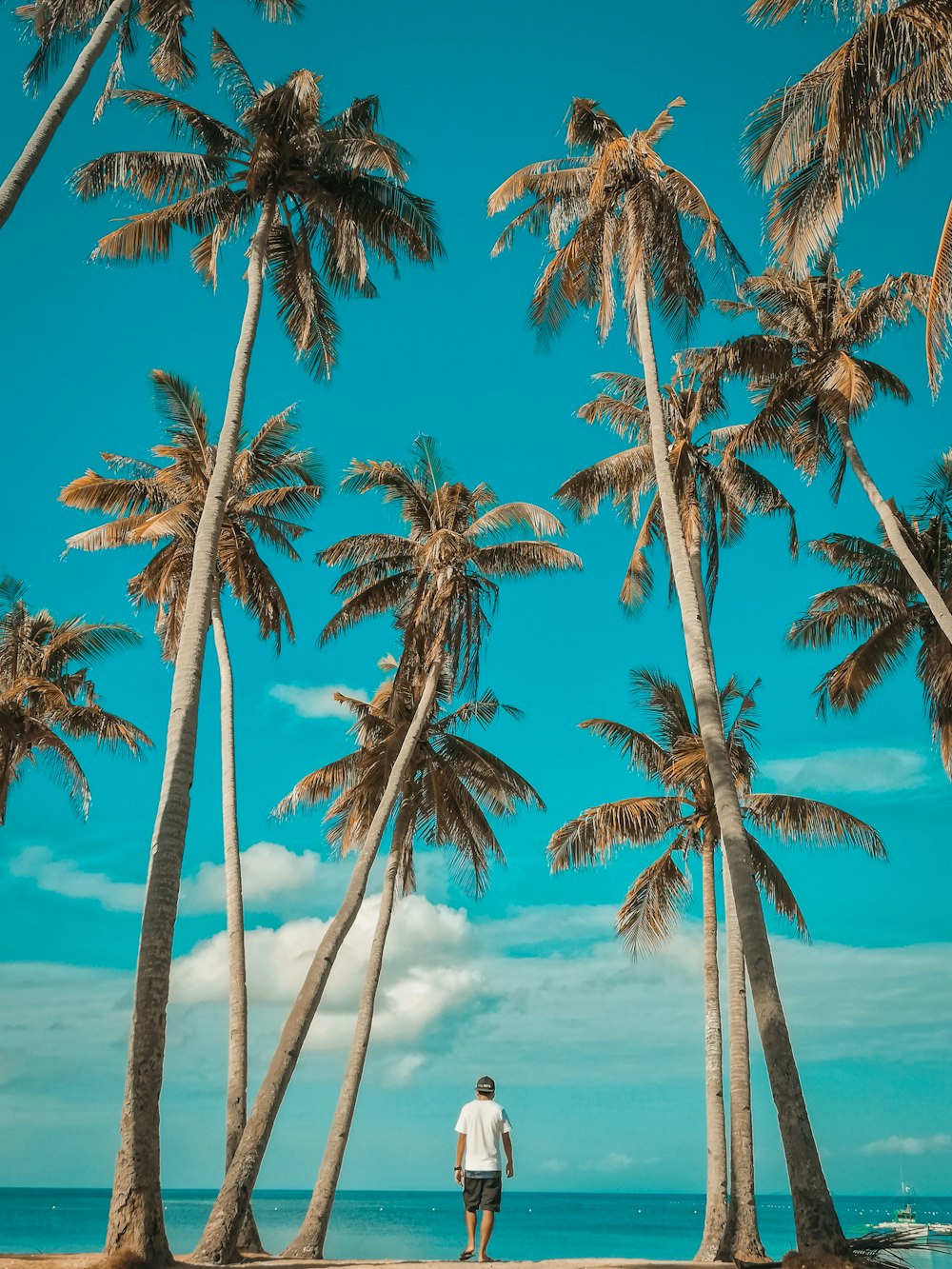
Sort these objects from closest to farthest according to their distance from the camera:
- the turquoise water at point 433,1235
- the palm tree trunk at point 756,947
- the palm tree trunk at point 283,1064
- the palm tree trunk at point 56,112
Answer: the palm tree trunk at point 756,947 → the palm tree trunk at point 56,112 → the palm tree trunk at point 283,1064 → the turquoise water at point 433,1235

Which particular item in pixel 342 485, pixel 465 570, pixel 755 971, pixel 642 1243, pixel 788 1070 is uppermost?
pixel 342 485

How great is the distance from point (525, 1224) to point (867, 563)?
361 ft

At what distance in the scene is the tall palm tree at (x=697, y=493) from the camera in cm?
2053

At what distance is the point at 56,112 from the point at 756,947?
39.9ft

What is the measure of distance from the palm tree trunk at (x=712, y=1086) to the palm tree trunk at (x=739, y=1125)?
817 mm

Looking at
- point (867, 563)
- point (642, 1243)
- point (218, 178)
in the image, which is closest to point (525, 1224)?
point (642, 1243)

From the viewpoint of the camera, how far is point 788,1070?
39.0 feet

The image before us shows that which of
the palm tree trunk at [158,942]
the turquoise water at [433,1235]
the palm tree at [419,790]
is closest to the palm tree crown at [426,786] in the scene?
the palm tree at [419,790]

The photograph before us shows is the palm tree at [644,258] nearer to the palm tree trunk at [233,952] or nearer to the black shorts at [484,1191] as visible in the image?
the black shorts at [484,1191]

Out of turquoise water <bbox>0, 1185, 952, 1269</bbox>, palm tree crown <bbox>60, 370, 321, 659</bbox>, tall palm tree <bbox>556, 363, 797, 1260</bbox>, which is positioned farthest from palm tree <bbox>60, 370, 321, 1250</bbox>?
turquoise water <bbox>0, 1185, 952, 1269</bbox>

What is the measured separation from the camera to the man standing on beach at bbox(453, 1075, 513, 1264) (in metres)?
11.2

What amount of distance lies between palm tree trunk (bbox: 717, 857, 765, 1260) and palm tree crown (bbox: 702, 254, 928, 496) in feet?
26.6

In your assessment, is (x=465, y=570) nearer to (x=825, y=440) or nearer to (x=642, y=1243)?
(x=825, y=440)

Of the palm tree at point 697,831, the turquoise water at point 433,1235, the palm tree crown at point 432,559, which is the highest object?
the palm tree crown at point 432,559
